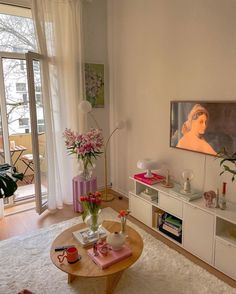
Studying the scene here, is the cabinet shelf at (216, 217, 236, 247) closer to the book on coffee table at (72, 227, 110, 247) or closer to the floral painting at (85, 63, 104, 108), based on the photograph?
the book on coffee table at (72, 227, 110, 247)

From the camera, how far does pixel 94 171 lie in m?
4.15

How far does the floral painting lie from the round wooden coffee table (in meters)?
2.18

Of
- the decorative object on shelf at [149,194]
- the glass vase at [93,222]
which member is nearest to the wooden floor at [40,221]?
the decorative object on shelf at [149,194]

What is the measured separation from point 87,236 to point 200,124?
1.65 metres

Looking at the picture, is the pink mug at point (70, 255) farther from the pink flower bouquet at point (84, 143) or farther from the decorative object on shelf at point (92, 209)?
the pink flower bouquet at point (84, 143)

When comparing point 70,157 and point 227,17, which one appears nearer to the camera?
point 227,17

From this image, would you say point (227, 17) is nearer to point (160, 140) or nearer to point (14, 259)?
point (160, 140)

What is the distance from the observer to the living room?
Answer: 244 centimetres

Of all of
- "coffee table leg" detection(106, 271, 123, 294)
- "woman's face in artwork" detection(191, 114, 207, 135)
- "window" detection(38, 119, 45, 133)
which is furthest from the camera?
"window" detection(38, 119, 45, 133)

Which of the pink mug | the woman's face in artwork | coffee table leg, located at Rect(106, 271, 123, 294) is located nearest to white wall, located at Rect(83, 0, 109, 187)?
the woman's face in artwork

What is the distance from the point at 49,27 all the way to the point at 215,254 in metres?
3.34

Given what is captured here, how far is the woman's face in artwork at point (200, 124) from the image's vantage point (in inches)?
103

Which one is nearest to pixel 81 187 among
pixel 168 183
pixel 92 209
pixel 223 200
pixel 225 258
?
pixel 168 183

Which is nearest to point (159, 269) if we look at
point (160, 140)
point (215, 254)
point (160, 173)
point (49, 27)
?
point (215, 254)
